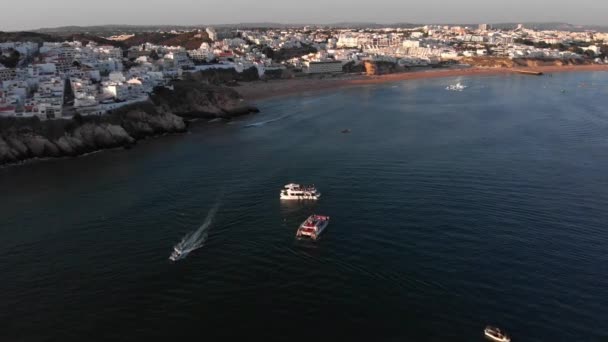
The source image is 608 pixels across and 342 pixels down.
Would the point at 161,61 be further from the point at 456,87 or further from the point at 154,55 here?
the point at 456,87

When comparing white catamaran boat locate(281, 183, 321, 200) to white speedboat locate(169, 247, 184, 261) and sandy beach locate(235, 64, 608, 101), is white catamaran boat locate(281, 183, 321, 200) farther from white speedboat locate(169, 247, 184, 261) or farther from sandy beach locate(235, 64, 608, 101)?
sandy beach locate(235, 64, 608, 101)

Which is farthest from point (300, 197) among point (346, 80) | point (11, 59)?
point (346, 80)

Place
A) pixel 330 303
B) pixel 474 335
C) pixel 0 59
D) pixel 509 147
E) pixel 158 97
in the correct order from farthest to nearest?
pixel 0 59
pixel 158 97
pixel 509 147
pixel 330 303
pixel 474 335

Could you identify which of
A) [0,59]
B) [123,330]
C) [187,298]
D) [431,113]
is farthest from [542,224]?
[0,59]

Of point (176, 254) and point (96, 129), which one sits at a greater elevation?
point (96, 129)

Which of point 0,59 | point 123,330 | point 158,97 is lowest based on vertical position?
point 123,330

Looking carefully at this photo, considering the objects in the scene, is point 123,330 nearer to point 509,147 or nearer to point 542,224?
point 542,224

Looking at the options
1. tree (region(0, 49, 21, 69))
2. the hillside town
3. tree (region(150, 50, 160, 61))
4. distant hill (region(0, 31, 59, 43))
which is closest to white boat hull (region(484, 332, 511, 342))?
the hillside town
